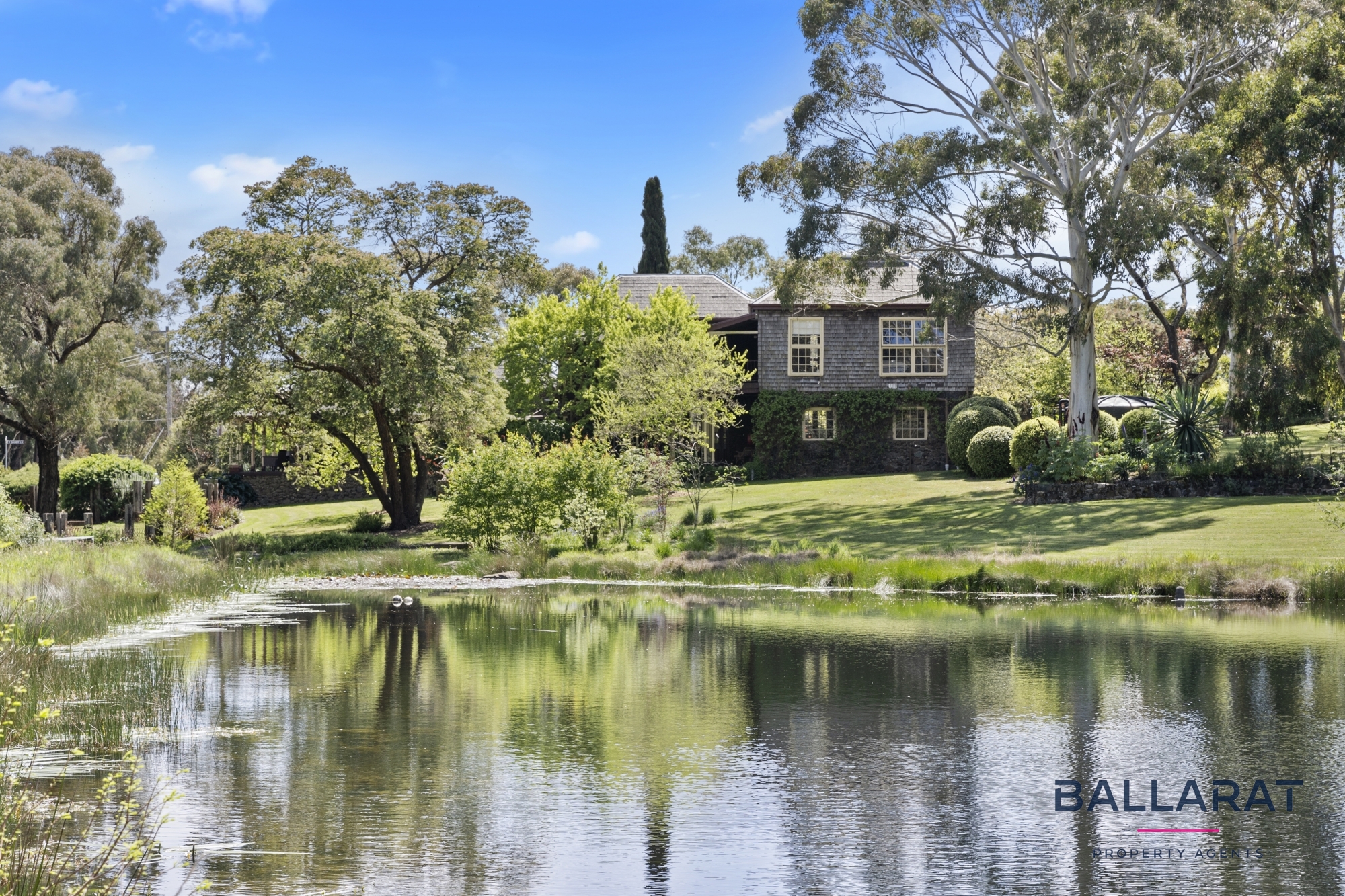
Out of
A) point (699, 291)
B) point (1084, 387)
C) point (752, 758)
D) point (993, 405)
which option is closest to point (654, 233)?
point (699, 291)

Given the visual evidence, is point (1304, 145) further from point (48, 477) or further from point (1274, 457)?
point (48, 477)

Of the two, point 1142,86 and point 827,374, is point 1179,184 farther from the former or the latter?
point 827,374

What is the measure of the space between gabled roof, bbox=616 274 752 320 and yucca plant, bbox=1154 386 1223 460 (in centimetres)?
2018

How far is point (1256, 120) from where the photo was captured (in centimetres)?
2958

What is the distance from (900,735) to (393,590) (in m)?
14.7

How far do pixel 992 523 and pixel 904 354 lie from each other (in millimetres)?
17256

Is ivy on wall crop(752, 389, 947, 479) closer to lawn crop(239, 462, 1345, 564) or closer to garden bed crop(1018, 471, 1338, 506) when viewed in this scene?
lawn crop(239, 462, 1345, 564)

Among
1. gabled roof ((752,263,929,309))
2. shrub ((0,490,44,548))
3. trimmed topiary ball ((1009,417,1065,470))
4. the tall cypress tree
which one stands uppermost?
the tall cypress tree

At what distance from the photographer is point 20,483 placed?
43500 mm

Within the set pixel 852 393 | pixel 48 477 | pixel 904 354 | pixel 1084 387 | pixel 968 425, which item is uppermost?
pixel 904 354

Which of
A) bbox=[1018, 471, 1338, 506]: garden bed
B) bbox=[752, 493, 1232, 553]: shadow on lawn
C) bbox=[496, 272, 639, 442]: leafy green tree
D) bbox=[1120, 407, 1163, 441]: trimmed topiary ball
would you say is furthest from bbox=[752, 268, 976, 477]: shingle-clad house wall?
bbox=[1018, 471, 1338, 506]: garden bed

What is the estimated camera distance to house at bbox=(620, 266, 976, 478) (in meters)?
45.8

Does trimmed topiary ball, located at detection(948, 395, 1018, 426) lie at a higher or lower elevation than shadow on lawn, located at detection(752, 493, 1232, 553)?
higher

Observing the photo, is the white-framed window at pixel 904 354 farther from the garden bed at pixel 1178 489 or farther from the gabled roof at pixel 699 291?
the garden bed at pixel 1178 489
